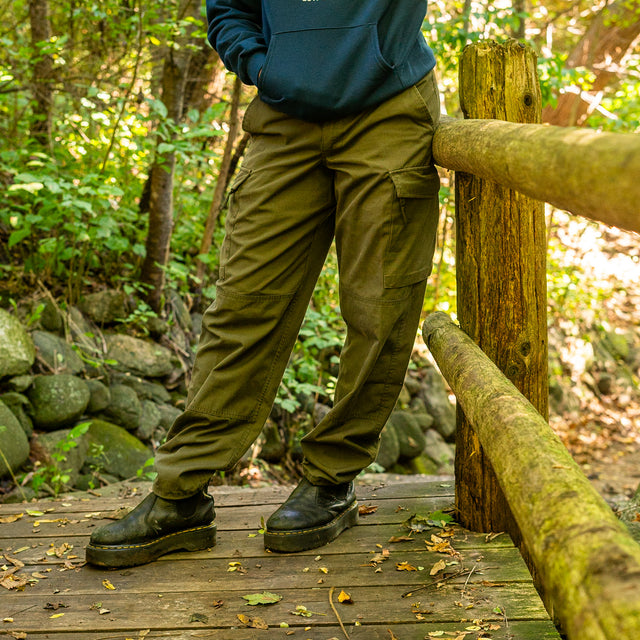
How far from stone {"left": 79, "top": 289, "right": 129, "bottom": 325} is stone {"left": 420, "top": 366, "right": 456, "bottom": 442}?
329 cm

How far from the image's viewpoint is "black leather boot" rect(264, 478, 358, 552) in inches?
81.5

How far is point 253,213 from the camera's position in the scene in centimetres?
208

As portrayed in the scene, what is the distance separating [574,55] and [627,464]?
5660mm

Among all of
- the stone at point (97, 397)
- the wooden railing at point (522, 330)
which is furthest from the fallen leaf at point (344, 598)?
the stone at point (97, 397)

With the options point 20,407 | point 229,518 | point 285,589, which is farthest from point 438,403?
point 285,589

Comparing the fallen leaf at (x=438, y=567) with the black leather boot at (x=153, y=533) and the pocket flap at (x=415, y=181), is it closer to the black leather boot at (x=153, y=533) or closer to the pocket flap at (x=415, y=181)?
the black leather boot at (x=153, y=533)

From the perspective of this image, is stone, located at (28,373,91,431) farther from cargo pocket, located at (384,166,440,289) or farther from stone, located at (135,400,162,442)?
cargo pocket, located at (384,166,440,289)

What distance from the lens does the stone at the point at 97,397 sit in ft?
13.6

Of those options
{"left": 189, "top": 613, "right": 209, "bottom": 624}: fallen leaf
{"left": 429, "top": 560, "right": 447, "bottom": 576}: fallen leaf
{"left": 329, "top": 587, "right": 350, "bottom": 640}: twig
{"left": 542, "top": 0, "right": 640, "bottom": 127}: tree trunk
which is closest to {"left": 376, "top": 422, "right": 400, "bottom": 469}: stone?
{"left": 429, "top": 560, "right": 447, "bottom": 576}: fallen leaf

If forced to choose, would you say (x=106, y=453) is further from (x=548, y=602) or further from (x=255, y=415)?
(x=548, y=602)

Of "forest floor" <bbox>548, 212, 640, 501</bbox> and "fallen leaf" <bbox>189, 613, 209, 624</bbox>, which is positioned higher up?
"fallen leaf" <bbox>189, 613, 209, 624</bbox>

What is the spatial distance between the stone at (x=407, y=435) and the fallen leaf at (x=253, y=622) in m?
4.48

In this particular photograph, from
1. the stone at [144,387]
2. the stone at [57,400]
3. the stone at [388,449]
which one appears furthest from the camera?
the stone at [388,449]

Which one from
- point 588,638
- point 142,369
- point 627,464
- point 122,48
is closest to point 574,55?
point 627,464
